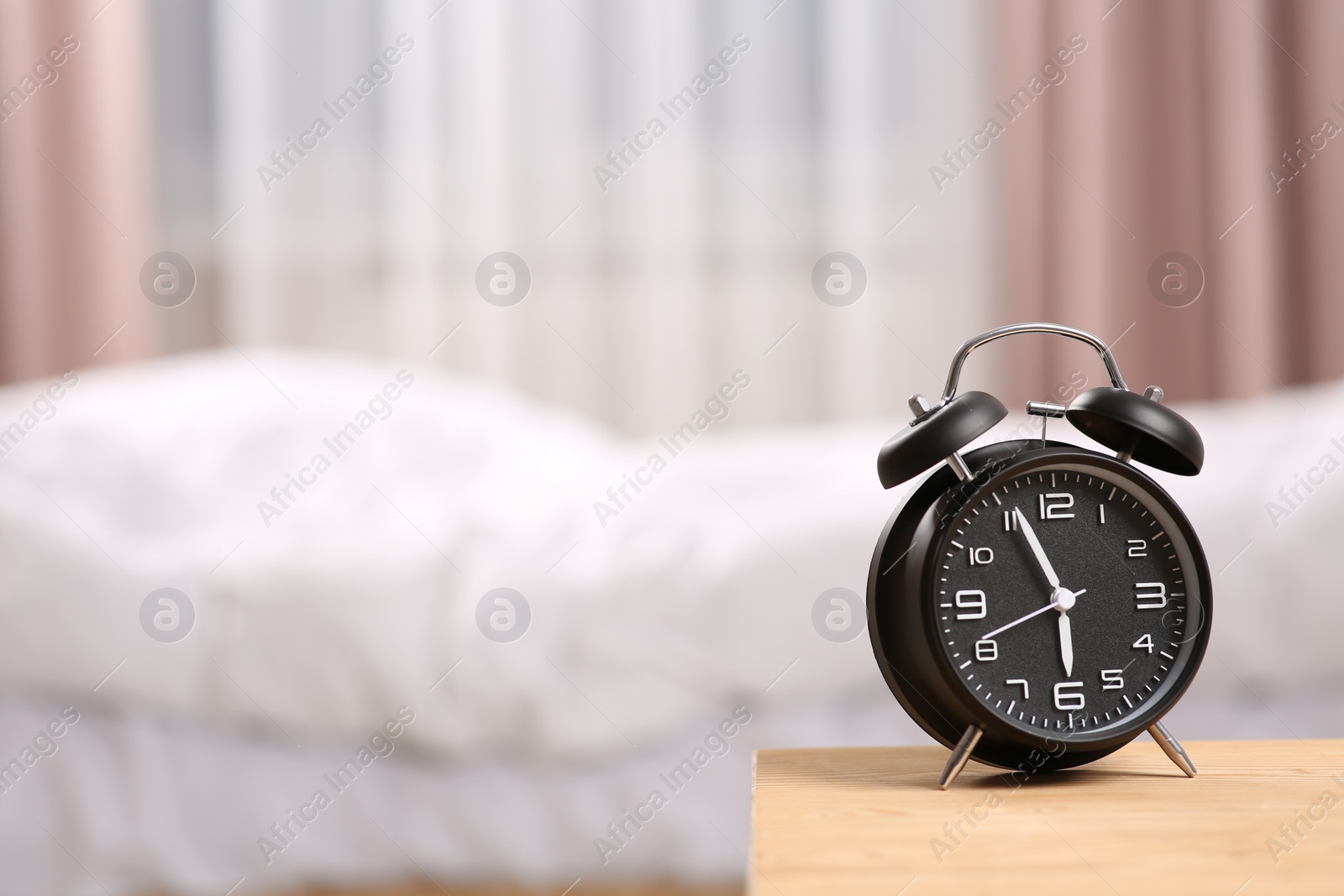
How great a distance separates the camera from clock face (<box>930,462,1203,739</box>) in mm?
642

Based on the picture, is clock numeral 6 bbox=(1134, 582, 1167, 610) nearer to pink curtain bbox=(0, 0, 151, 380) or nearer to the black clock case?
the black clock case

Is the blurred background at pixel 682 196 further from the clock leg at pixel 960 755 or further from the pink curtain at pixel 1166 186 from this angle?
the clock leg at pixel 960 755

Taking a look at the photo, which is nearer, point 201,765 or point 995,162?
point 201,765

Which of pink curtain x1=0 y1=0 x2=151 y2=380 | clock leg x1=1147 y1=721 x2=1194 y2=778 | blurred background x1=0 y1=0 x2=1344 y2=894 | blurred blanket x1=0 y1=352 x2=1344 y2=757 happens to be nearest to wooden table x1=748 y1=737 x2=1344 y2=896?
clock leg x1=1147 y1=721 x2=1194 y2=778

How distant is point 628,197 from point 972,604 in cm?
218

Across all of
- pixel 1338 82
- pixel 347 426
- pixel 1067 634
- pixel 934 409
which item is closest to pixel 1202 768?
pixel 1067 634

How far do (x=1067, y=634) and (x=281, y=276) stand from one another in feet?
7.81

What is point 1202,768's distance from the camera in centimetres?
67

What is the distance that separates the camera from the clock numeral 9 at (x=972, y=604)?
643 millimetres

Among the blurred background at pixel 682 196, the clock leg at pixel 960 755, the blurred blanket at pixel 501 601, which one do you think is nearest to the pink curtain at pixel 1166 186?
the blurred background at pixel 682 196

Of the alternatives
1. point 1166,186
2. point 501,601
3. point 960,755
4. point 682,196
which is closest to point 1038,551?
point 960,755

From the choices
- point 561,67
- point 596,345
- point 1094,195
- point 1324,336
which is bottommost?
point 1324,336

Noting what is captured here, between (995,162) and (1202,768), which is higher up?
(995,162)

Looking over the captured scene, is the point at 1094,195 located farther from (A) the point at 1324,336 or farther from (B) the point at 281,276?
(B) the point at 281,276
